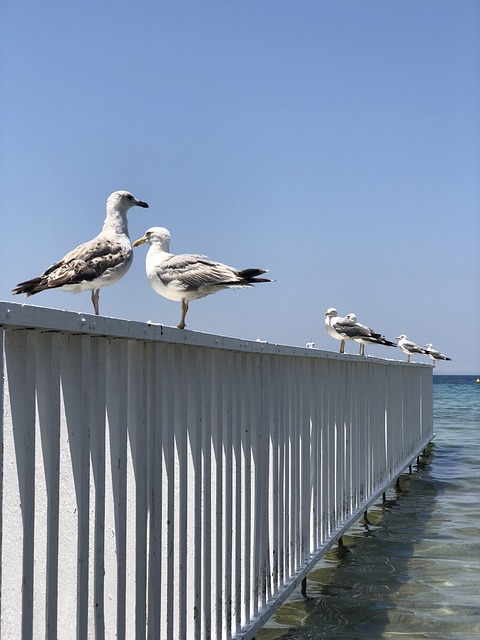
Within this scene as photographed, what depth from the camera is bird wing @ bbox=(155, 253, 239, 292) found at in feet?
16.5

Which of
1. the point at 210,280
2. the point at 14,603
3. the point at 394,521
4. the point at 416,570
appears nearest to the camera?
the point at 14,603

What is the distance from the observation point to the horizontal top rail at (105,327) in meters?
2.33

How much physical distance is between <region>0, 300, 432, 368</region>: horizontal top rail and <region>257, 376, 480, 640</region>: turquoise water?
6.76ft

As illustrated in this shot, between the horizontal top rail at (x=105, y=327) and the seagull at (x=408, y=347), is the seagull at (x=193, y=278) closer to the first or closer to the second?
the horizontal top rail at (x=105, y=327)

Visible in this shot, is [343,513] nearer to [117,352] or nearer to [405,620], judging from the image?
[405,620]

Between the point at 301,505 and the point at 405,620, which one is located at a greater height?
the point at 301,505

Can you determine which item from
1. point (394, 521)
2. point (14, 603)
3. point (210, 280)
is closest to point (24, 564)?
point (14, 603)

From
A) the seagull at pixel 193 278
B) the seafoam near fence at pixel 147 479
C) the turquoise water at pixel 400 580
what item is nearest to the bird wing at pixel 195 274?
the seagull at pixel 193 278

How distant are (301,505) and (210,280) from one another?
1.70 m

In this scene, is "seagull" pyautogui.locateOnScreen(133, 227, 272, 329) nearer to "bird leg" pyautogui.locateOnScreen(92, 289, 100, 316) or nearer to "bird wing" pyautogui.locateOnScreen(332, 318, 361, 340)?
"bird leg" pyautogui.locateOnScreen(92, 289, 100, 316)

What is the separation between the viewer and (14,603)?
94.8 inches

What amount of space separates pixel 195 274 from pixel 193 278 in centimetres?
2

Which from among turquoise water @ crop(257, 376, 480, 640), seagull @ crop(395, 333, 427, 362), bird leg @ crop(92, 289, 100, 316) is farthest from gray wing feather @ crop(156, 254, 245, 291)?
seagull @ crop(395, 333, 427, 362)

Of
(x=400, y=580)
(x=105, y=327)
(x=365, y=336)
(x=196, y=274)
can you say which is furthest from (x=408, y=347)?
(x=105, y=327)
